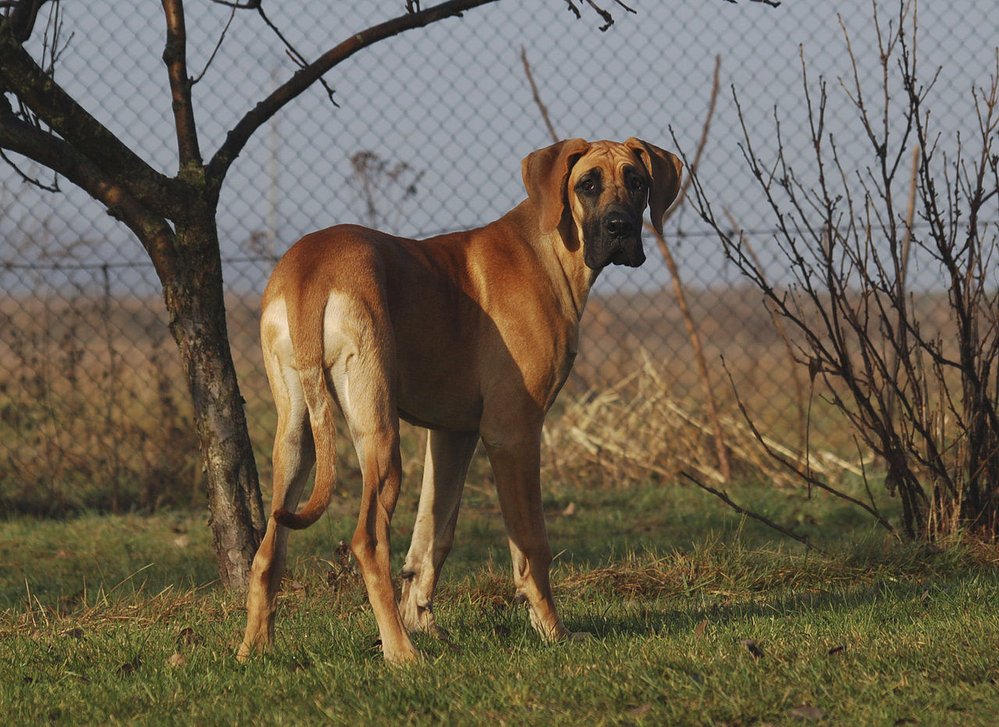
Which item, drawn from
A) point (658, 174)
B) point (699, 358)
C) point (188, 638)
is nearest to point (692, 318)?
point (699, 358)

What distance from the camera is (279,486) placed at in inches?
152

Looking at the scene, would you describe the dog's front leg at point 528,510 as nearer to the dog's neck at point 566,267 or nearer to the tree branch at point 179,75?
the dog's neck at point 566,267

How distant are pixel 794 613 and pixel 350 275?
218 centimetres

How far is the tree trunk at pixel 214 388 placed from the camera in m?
5.00

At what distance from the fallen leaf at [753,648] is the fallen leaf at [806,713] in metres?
0.47

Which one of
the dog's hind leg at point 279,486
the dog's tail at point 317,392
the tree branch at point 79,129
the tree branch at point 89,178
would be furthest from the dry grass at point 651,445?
the dog's tail at point 317,392

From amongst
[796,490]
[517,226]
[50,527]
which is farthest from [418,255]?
[796,490]

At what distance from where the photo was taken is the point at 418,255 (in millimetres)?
4234

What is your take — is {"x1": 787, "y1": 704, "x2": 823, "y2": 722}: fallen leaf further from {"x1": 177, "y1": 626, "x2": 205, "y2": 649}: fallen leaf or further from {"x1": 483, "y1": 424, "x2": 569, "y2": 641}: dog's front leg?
{"x1": 177, "y1": 626, "x2": 205, "y2": 649}: fallen leaf

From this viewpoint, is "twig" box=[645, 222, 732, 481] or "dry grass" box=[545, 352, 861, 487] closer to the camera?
"twig" box=[645, 222, 732, 481]

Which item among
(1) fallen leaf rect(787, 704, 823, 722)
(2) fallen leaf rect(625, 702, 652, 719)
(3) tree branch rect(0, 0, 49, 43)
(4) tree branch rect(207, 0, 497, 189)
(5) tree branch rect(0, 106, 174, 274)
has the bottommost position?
(1) fallen leaf rect(787, 704, 823, 722)

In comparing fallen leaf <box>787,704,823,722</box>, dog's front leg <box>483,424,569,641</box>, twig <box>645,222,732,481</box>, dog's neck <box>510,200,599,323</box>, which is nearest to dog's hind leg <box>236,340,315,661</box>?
dog's front leg <box>483,424,569,641</box>

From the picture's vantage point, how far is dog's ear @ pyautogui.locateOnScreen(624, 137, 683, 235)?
4598 mm

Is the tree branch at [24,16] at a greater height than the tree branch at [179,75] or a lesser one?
greater
